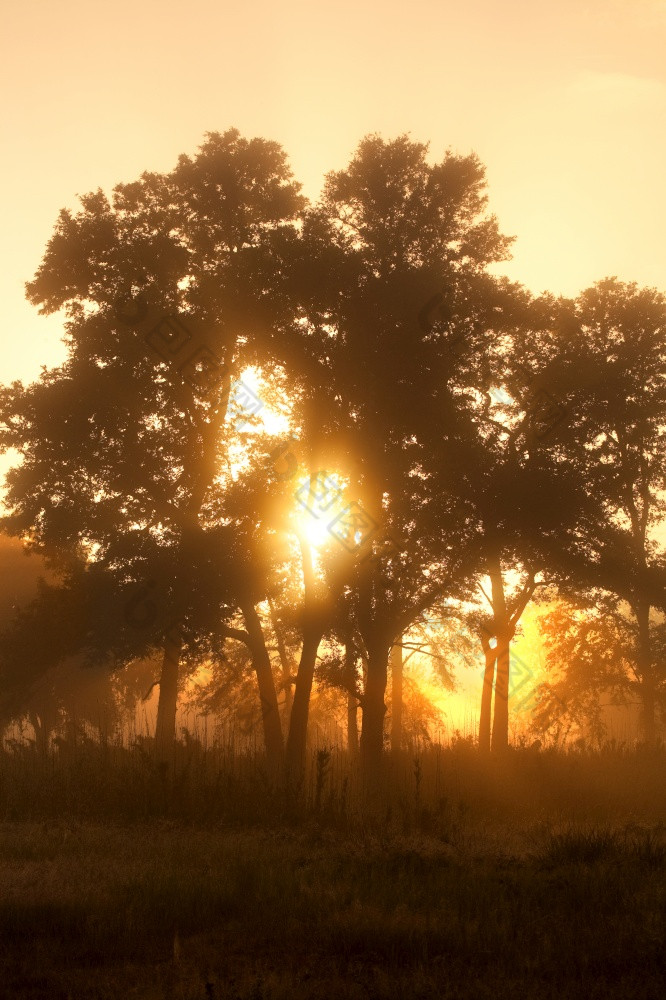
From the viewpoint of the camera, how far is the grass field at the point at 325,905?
6852 mm

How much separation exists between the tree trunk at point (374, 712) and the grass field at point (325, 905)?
23.2 ft

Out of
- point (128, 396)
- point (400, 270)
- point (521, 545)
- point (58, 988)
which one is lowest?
point (58, 988)

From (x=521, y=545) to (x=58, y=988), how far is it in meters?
16.6

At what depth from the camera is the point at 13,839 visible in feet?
36.4

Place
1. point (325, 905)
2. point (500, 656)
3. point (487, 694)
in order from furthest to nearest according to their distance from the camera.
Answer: point (487, 694) < point (500, 656) < point (325, 905)

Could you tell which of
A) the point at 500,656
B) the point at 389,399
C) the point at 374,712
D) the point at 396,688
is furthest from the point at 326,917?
the point at 396,688

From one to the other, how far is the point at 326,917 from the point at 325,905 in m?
0.33

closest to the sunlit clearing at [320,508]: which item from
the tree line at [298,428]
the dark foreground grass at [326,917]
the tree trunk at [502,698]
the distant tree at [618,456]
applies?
the tree line at [298,428]

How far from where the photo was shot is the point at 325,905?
8555 millimetres

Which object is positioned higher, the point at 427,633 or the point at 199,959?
the point at 427,633

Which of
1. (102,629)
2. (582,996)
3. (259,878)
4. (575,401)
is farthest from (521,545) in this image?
(582,996)

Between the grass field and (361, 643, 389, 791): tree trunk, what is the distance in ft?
23.2

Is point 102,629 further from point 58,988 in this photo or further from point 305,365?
point 58,988

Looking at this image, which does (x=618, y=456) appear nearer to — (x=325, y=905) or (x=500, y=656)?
(x=500, y=656)
